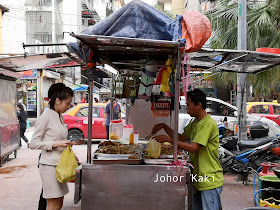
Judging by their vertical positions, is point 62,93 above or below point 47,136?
above

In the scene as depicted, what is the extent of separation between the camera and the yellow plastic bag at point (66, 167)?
3914mm

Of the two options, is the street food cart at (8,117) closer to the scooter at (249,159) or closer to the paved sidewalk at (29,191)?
the paved sidewalk at (29,191)

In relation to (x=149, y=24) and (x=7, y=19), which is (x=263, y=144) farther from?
(x=7, y=19)

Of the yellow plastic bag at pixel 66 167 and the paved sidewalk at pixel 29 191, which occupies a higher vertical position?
the yellow plastic bag at pixel 66 167

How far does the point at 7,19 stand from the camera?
26500 mm

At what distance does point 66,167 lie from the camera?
394 cm

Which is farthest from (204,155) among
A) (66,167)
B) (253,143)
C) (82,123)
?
(82,123)

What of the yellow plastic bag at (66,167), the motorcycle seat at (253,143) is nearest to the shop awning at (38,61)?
the yellow plastic bag at (66,167)

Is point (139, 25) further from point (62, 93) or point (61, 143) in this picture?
point (61, 143)

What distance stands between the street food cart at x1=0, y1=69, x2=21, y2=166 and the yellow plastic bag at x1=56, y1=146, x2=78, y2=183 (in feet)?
19.0

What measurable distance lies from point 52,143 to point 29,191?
3773 millimetres

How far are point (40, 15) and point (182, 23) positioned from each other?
2761cm

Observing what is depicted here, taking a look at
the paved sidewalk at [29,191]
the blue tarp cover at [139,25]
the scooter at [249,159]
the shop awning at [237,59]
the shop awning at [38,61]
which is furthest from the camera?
the scooter at [249,159]

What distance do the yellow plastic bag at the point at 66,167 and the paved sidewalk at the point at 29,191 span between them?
2.42 metres
